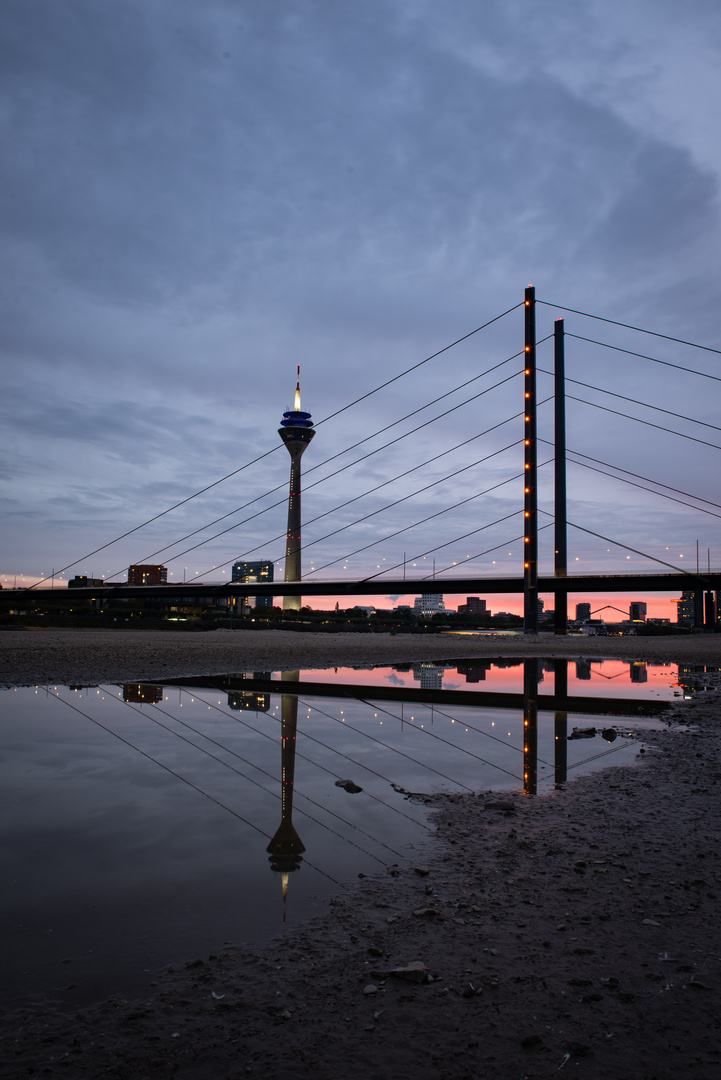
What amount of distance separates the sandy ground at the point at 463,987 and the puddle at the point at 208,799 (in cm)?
23

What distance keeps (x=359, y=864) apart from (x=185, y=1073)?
2011 millimetres

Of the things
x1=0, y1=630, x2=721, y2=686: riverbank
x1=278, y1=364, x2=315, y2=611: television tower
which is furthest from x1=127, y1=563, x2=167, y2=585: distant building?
x1=0, y1=630, x2=721, y2=686: riverbank

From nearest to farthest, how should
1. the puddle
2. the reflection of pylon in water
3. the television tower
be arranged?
the puddle < the reflection of pylon in water < the television tower

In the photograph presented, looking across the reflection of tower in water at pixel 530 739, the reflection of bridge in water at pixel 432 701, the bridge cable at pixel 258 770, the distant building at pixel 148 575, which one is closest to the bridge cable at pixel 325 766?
the reflection of bridge in water at pixel 432 701

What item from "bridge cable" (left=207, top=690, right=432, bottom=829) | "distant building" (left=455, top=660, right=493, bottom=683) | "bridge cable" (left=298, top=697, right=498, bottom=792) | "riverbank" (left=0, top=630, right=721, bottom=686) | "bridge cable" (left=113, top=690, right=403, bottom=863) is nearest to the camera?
"bridge cable" (left=113, top=690, right=403, bottom=863)

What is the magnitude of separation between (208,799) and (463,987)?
3.21 meters

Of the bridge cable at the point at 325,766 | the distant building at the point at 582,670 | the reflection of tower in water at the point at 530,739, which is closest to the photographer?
the bridge cable at the point at 325,766

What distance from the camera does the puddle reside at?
3123 mm

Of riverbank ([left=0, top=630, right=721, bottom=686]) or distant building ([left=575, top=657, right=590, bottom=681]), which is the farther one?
distant building ([left=575, top=657, right=590, bottom=681])

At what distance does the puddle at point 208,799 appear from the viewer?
10.2 ft

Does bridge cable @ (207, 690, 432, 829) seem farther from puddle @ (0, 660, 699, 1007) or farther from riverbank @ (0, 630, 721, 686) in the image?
riverbank @ (0, 630, 721, 686)

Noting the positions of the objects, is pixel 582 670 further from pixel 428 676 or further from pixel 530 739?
pixel 530 739

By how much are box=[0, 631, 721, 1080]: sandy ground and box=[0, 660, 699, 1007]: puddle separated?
0.75 feet

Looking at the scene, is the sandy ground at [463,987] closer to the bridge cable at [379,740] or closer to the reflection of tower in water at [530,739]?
the reflection of tower in water at [530,739]
